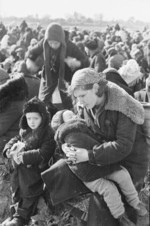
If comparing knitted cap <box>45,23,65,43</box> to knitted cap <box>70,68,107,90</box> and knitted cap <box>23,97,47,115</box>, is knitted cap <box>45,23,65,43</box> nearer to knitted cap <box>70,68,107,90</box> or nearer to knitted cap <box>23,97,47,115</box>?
knitted cap <box>23,97,47,115</box>

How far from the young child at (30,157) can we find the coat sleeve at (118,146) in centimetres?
56

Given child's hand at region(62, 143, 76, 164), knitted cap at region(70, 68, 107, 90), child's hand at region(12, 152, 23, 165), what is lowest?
child's hand at region(12, 152, 23, 165)

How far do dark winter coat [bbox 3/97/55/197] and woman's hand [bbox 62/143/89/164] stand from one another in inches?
14.7

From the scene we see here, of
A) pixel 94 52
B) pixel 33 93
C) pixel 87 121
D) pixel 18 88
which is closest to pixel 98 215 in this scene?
pixel 87 121

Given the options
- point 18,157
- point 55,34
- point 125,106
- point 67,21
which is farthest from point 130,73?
point 67,21

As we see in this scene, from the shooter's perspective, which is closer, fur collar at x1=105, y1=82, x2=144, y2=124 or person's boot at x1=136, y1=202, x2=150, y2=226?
fur collar at x1=105, y1=82, x2=144, y2=124

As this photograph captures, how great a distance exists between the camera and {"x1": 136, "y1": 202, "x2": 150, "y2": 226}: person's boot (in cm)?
237

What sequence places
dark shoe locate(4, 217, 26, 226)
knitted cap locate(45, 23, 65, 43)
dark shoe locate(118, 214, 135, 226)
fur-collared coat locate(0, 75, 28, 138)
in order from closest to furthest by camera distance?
dark shoe locate(118, 214, 135, 226), dark shoe locate(4, 217, 26, 226), fur-collared coat locate(0, 75, 28, 138), knitted cap locate(45, 23, 65, 43)

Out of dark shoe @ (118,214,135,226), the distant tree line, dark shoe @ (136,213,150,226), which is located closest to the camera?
dark shoe @ (118,214,135,226)

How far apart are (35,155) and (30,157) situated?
0.04 m

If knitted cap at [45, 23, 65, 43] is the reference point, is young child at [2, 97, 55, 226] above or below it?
below

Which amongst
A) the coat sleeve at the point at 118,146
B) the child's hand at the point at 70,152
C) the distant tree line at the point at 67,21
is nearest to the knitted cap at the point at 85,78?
the coat sleeve at the point at 118,146

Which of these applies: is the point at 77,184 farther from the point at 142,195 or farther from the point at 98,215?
the point at 142,195

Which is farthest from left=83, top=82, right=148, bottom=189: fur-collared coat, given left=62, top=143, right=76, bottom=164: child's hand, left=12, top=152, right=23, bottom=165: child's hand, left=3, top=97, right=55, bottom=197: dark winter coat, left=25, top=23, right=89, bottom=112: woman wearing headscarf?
left=25, top=23, right=89, bottom=112: woman wearing headscarf
